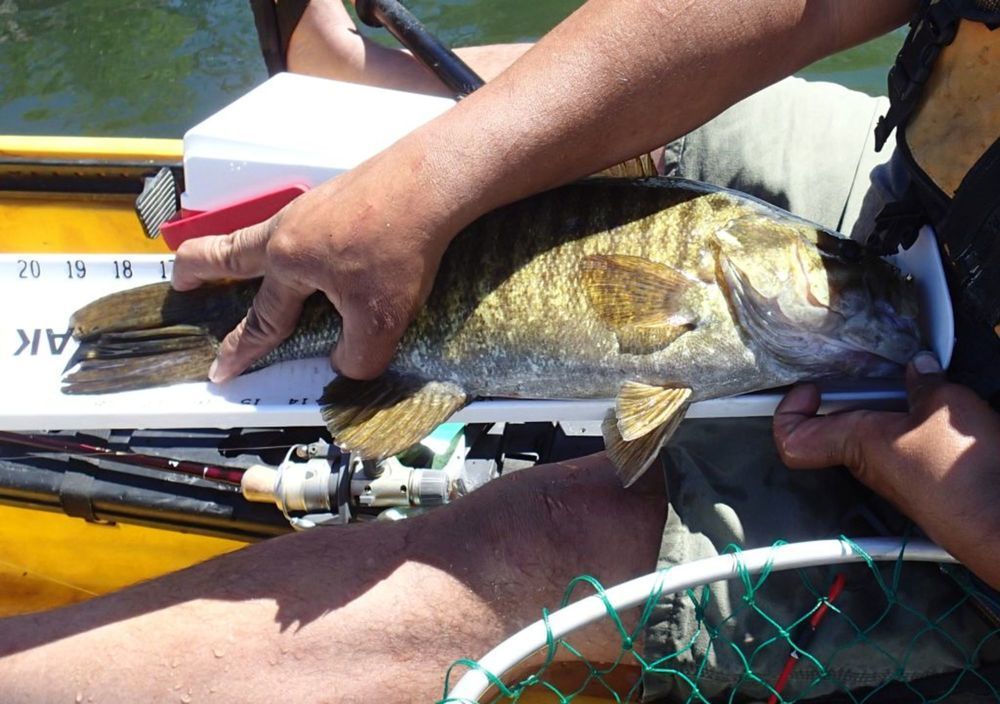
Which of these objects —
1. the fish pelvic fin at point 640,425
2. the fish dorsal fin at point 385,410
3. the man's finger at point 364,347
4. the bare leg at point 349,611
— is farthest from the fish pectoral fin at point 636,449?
the man's finger at point 364,347

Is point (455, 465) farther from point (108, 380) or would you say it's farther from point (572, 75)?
point (572, 75)

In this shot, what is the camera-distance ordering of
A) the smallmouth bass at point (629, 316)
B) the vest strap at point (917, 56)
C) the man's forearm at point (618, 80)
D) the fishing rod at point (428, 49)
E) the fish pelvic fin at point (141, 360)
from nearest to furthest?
the vest strap at point (917, 56), the man's forearm at point (618, 80), the smallmouth bass at point (629, 316), the fish pelvic fin at point (141, 360), the fishing rod at point (428, 49)

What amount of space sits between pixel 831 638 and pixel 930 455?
0.38 m

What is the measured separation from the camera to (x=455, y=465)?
2.47 meters

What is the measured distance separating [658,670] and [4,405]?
158 cm

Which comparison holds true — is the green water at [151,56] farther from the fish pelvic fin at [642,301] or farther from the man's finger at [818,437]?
the man's finger at [818,437]

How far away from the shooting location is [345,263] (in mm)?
1940

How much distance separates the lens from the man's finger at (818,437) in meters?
1.79

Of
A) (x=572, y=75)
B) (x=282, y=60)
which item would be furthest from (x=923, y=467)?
(x=282, y=60)

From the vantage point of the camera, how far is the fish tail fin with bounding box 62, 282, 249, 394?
7.55 ft

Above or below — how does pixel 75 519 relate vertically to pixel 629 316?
below

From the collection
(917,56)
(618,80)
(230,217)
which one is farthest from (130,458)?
(917,56)

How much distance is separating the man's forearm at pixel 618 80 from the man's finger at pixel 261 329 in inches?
17.3

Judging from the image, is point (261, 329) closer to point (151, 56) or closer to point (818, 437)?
Answer: point (818, 437)
